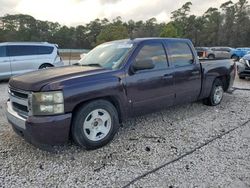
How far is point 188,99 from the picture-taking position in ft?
18.3

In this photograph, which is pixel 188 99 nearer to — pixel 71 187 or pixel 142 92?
pixel 142 92

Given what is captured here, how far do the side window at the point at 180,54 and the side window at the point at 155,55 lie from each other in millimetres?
252

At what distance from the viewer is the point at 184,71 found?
17.3 feet

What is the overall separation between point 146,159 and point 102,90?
119 centimetres

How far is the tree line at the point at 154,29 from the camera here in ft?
220

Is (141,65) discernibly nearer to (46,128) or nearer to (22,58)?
(46,128)

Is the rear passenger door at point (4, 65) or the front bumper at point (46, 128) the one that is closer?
the front bumper at point (46, 128)

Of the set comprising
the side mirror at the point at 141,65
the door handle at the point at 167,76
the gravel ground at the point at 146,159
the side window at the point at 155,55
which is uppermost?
the side window at the point at 155,55

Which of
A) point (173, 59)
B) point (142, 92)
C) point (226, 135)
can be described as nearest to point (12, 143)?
point (142, 92)

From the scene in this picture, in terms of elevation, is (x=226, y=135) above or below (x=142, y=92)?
below

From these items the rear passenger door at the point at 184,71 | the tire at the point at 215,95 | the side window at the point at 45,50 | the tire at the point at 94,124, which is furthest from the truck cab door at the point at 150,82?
the side window at the point at 45,50

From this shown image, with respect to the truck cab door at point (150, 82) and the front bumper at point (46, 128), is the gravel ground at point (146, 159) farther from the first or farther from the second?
the truck cab door at point (150, 82)

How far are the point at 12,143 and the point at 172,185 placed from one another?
2.69m

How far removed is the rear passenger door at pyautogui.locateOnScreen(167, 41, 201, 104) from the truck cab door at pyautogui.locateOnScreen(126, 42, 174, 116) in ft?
0.67
